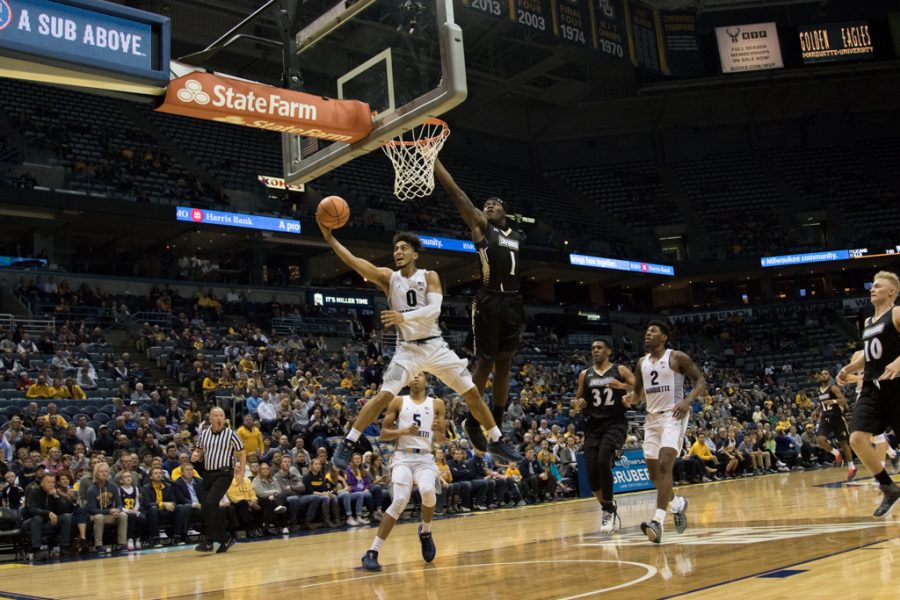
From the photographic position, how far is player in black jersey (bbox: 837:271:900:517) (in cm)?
734

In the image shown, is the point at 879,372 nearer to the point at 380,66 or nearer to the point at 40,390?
the point at 380,66

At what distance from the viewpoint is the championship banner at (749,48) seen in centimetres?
3619

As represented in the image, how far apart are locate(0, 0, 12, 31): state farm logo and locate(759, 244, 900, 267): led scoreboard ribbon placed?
124ft

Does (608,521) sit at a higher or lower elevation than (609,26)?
lower

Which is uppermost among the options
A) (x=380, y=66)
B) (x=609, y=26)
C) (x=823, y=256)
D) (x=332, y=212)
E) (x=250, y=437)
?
(x=609, y=26)

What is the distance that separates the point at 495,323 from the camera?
23.4 feet

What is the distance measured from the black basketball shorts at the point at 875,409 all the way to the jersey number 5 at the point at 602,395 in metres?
2.40

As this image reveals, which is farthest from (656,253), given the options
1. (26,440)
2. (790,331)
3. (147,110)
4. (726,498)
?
(26,440)

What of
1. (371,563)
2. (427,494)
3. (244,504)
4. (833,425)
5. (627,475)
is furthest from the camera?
(627,475)

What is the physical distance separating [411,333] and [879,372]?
4.09m

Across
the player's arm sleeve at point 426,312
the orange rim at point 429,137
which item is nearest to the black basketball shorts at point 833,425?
the orange rim at point 429,137

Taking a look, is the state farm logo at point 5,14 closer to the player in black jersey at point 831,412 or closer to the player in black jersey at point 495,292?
the player in black jersey at point 495,292

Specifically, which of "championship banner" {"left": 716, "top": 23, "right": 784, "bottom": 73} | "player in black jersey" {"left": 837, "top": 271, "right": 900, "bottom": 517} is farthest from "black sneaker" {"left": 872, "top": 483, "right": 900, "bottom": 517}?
"championship banner" {"left": 716, "top": 23, "right": 784, "bottom": 73}

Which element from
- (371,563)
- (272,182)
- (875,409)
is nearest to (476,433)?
(371,563)
